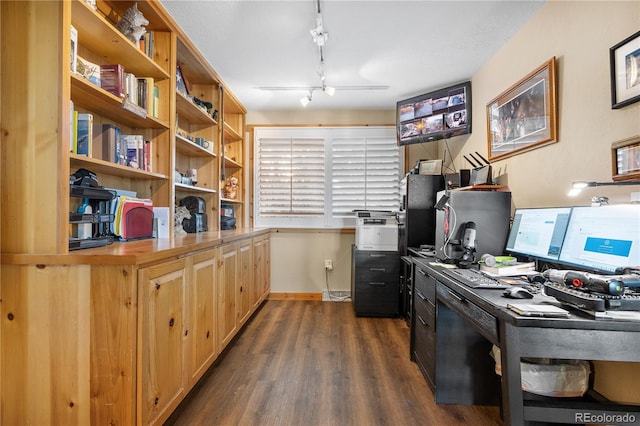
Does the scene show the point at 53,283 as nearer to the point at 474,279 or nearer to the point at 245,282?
the point at 245,282

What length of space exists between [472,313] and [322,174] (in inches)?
120

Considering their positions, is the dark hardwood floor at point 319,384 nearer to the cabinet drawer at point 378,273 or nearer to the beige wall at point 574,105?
the cabinet drawer at point 378,273

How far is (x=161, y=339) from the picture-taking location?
151 cm

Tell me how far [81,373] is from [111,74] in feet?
5.23

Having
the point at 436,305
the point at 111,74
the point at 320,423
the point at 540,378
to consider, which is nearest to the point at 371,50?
the point at 111,74

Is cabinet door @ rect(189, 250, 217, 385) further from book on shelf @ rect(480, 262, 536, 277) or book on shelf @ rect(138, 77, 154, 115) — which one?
book on shelf @ rect(480, 262, 536, 277)

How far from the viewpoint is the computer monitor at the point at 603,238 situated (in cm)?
133

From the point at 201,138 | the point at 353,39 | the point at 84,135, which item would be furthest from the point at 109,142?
the point at 353,39

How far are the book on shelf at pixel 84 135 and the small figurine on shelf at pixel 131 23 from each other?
2.15ft

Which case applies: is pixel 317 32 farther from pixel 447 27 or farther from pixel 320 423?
pixel 320 423

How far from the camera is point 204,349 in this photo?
2.02 m

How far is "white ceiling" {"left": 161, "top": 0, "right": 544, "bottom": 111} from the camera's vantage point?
7.04ft

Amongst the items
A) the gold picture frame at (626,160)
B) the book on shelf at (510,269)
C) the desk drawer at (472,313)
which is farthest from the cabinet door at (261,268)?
the gold picture frame at (626,160)

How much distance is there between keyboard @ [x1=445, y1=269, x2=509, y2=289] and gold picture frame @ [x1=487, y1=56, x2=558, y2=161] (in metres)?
1.05
